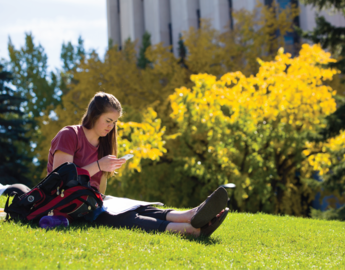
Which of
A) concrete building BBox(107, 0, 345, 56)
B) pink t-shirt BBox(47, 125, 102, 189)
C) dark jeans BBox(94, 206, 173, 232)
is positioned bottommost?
dark jeans BBox(94, 206, 173, 232)

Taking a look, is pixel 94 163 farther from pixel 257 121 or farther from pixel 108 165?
pixel 257 121

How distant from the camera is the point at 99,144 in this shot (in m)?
4.30

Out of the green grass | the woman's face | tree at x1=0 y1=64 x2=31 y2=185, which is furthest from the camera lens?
tree at x1=0 y1=64 x2=31 y2=185

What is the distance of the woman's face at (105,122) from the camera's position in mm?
4102

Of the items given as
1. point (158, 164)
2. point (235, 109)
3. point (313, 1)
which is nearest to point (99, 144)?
point (235, 109)

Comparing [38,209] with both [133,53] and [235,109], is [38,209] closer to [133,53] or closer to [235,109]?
[235,109]

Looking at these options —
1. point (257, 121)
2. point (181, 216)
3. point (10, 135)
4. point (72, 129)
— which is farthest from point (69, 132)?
point (10, 135)

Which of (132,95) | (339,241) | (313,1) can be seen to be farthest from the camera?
(132,95)

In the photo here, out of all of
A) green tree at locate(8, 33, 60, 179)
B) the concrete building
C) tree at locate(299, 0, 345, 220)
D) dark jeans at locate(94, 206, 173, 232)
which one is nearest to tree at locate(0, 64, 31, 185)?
green tree at locate(8, 33, 60, 179)

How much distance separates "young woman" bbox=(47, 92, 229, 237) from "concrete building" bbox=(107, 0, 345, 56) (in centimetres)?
1837

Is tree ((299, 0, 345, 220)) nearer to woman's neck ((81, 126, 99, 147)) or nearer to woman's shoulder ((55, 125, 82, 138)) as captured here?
woman's neck ((81, 126, 99, 147))

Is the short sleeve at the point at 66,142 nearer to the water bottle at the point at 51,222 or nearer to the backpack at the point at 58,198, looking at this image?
the backpack at the point at 58,198

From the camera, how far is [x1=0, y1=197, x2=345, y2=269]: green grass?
8.68ft

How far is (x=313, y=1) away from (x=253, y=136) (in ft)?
13.9
